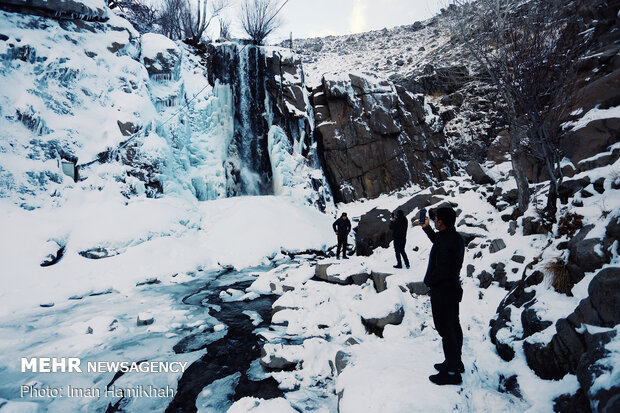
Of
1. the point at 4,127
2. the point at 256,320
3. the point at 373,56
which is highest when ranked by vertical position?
the point at 373,56

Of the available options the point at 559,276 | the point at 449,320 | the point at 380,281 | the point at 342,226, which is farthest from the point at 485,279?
the point at 342,226

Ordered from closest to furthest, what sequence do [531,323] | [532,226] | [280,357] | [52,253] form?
[531,323], [280,357], [532,226], [52,253]

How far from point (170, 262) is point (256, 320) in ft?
17.0

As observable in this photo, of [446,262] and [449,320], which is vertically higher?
[446,262]

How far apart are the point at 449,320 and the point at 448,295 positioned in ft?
0.81

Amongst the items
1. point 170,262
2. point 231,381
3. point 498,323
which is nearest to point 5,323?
point 170,262

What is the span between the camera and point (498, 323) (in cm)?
397

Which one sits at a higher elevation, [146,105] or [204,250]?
[146,105]

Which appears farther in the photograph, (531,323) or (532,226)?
(532,226)

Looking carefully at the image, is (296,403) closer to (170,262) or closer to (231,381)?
(231,381)

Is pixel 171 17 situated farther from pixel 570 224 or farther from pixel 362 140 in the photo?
pixel 570 224

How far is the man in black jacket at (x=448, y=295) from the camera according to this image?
2.98m

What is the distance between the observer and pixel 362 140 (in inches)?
770

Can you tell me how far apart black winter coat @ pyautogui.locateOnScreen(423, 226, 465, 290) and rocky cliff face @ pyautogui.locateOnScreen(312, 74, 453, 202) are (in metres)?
16.2
